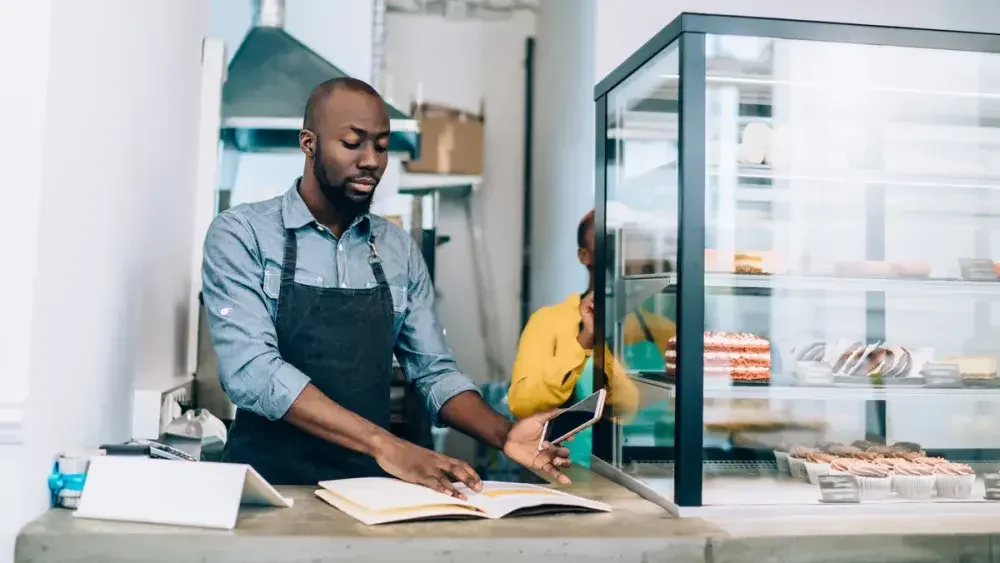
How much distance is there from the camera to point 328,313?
A: 7.09ft

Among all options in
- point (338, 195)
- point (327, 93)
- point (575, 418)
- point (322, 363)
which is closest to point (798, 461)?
point (575, 418)

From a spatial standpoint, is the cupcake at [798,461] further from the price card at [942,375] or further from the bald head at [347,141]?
the bald head at [347,141]

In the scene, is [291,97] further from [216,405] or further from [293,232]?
[293,232]

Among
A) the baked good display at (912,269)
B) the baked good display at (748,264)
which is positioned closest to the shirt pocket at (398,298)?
the baked good display at (748,264)

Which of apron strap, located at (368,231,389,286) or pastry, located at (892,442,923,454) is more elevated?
apron strap, located at (368,231,389,286)

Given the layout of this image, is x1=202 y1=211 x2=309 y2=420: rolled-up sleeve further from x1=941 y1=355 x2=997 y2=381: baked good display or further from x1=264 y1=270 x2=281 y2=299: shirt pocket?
x1=941 y1=355 x2=997 y2=381: baked good display

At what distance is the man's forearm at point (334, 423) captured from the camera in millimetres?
1854

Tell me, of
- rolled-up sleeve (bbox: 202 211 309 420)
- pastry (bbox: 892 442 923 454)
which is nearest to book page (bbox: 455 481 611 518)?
rolled-up sleeve (bbox: 202 211 309 420)

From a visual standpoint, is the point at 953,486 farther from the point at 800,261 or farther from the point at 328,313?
the point at 328,313

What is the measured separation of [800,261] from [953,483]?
0.59m

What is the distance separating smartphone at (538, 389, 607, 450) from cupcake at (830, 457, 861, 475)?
1.75ft

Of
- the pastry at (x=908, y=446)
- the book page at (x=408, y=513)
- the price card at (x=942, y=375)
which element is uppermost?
the price card at (x=942, y=375)

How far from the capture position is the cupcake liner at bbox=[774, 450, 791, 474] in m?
2.19

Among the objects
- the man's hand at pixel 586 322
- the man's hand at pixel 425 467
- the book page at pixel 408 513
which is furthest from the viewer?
the man's hand at pixel 586 322
